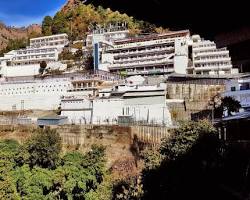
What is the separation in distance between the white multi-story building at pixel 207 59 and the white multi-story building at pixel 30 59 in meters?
17.2

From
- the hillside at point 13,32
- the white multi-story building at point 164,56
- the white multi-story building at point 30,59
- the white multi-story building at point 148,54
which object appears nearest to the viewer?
the white multi-story building at point 164,56

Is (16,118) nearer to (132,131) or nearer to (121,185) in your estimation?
(132,131)

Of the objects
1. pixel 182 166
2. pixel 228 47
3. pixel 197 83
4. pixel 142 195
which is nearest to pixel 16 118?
pixel 197 83

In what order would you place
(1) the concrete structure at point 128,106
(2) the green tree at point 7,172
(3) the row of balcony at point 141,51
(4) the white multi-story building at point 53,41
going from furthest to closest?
A: 1. (4) the white multi-story building at point 53,41
2. (3) the row of balcony at point 141,51
3. (1) the concrete structure at point 128,106
4. (2) the green tree at point 7,172

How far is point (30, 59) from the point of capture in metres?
66.5

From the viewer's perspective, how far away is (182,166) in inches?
805

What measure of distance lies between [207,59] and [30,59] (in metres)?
25.6

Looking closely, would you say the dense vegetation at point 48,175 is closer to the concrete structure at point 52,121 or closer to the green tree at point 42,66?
the concrete structure at point 52,121

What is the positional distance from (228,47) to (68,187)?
→ 21000mm

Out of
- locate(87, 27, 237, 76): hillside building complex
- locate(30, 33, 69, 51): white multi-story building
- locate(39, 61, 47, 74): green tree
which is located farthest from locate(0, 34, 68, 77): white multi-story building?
locate(87, 27, 237, 76): hillside building complex

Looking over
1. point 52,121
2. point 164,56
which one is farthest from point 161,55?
point 52,121

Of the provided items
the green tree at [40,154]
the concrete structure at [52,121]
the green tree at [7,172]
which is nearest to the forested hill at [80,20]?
the concrete structure at [52,121]

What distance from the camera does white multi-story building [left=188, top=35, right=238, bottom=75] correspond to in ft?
174

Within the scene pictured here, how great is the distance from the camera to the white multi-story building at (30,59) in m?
64.2
